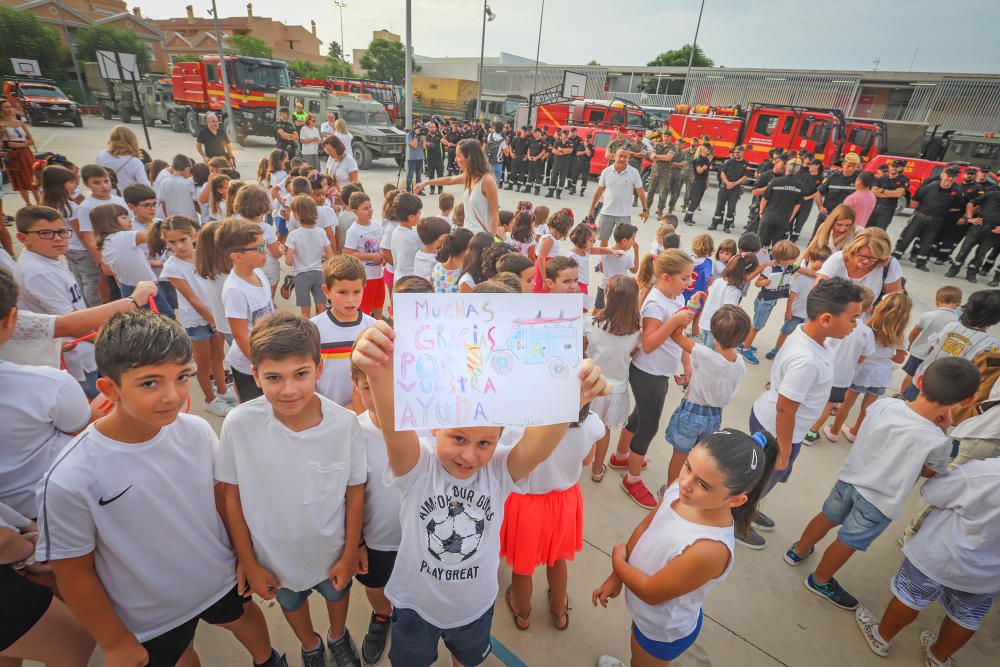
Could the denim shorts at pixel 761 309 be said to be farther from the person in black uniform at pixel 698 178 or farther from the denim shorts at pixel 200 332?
the person in black uniform at pixel 698 178

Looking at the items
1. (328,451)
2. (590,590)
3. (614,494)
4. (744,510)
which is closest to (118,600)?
(328,451)

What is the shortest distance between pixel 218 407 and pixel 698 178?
1197cm

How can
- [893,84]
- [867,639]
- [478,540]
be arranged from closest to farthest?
[478,540], [867,639], [893,84]

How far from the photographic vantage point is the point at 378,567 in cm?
211

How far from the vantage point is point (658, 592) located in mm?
1714

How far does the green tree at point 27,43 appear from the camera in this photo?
30875 mm

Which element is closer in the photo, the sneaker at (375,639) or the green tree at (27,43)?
the sneaker at (375,639)

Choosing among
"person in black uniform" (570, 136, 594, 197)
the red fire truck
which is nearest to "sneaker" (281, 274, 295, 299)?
"person in black uniform" (570, 136, 594, 197)

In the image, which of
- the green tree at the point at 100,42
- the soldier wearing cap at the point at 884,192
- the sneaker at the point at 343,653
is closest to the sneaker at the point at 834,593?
the sneaker at the point at 343,653

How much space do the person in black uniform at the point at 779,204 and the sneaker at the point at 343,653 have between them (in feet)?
29.8

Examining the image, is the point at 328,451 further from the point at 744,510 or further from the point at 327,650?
the point at 744,510

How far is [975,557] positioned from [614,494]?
6.35 feet

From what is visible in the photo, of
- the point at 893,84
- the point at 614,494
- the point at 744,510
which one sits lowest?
the point at 614,494

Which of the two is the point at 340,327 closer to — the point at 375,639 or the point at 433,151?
the point at 375,639
